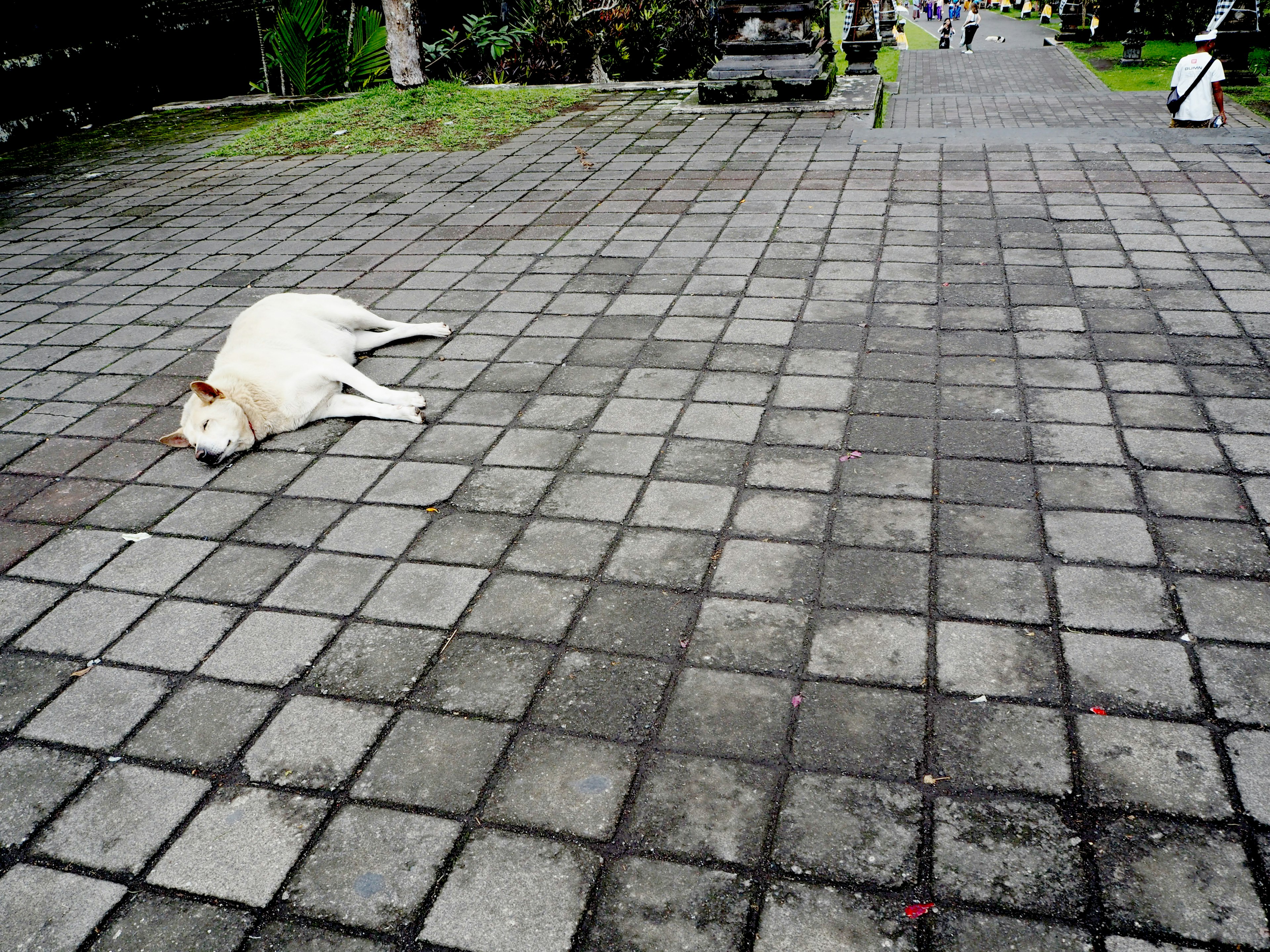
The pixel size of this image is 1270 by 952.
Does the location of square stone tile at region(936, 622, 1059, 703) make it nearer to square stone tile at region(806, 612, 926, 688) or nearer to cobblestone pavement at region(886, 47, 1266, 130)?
square stone tile at region(806, 612, 926, 688)

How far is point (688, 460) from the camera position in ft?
13.3

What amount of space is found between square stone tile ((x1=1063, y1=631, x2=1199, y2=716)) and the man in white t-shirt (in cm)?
880

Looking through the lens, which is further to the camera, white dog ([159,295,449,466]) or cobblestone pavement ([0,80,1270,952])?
white dog ([159,295,449,466])

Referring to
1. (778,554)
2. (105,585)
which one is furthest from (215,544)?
(778,554)

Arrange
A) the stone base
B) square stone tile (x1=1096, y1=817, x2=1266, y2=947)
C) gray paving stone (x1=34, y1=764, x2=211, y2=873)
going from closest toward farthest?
square stone tile (x1=1096, y1=817, x2=1266, y2=947) → gray paving stone (x1=34, y1=764, x2=211, y2=873) → the stone base

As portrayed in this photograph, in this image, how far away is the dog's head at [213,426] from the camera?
4.21 metres

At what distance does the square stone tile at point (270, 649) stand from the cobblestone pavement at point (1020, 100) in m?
9.53

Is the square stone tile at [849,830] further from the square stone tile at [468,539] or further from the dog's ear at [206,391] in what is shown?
Answer: the dog's ear at [206,391]

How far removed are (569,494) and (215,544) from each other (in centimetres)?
154

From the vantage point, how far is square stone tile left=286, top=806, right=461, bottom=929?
2.27m

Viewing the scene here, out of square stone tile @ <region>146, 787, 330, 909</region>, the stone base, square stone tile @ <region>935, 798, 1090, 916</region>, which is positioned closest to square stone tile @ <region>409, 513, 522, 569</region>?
square stone tile @ <region>146, 787, 330, 909</region>

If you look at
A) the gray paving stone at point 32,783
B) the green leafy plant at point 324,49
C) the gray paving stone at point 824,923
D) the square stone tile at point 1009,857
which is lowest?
the gray paving stone at point 32,783

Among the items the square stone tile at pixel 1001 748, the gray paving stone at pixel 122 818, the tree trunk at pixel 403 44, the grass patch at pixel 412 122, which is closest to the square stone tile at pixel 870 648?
the square stone tile at pixel 1001 748

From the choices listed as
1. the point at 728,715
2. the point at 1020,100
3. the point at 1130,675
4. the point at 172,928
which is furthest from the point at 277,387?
the point at 1020,100
